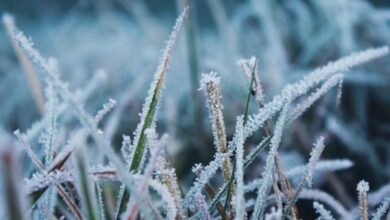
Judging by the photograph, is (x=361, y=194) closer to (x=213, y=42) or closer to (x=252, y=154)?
(x=252, y=154)

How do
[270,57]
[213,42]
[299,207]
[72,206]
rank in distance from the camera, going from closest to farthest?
[72,206] → [299,207] → [270,57] → [213,42]

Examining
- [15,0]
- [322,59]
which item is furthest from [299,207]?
[15,0]

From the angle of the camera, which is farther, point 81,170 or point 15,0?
point 15,0

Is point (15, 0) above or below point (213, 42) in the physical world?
above

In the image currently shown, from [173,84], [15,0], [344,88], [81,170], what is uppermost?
[15,0]

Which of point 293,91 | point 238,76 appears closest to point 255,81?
point 293,91

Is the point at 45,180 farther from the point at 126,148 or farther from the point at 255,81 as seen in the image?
the point at 255,81

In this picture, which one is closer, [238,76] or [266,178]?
[266,178]

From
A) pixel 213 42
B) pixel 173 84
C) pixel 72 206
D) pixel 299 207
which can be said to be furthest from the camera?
pixel 213 42
